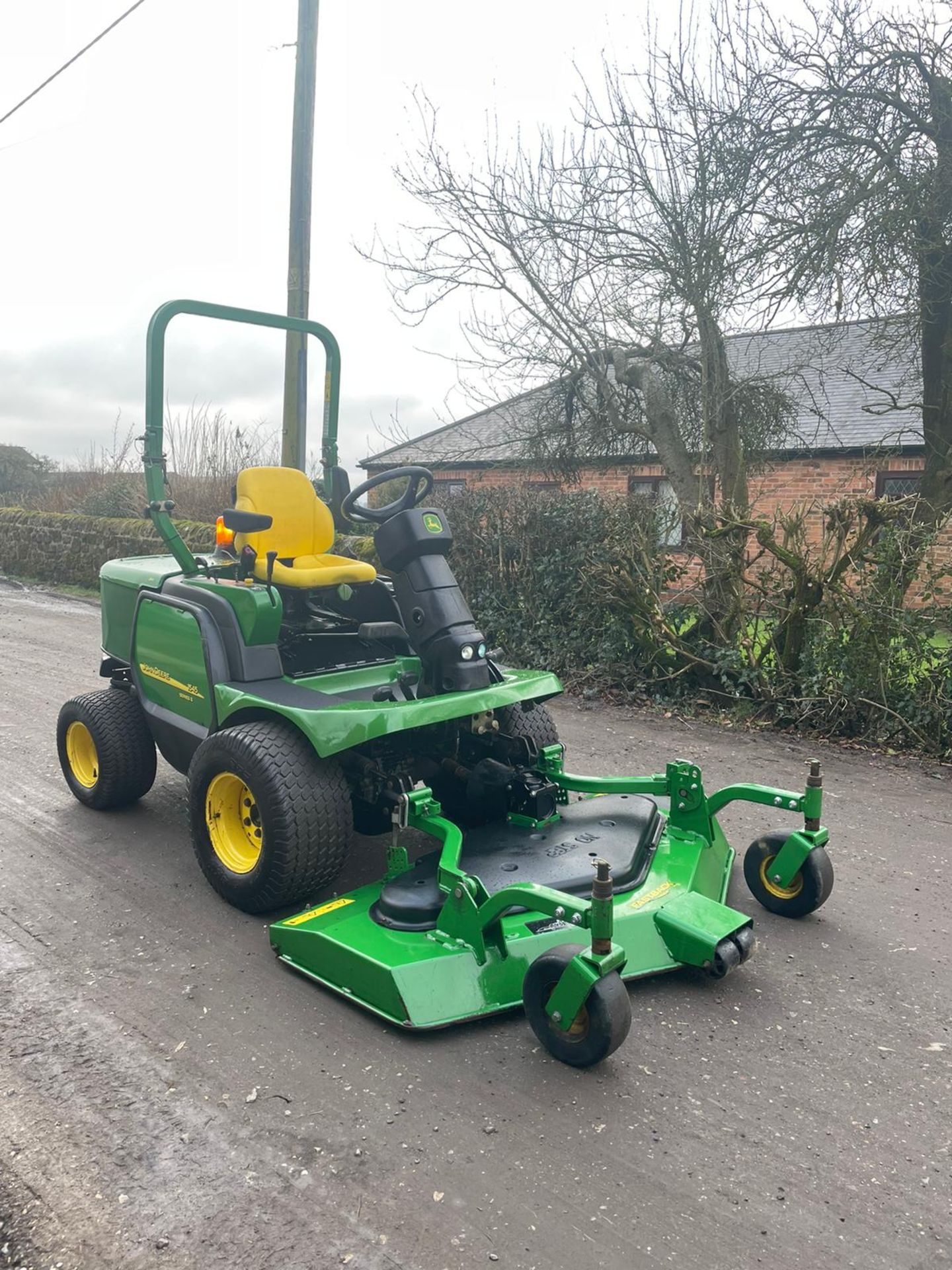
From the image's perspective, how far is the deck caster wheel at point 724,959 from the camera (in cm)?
306

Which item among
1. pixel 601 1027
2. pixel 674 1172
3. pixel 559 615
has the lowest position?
pixel 674 1172

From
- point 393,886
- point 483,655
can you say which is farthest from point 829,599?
point 393,886

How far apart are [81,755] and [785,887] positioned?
3470mm

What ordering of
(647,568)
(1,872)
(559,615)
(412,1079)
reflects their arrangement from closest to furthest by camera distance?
(412,1079), (1,872), (647,568), (559,615)

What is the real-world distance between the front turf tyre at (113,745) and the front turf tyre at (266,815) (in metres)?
1.04

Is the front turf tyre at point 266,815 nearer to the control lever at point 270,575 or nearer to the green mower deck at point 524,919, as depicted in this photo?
the green mower deck at point 524,919

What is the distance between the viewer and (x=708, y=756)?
6219 millimetres

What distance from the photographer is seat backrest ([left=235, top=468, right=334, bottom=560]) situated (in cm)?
439

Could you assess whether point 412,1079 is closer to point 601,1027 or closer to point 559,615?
point 601,1027

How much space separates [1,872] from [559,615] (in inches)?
200

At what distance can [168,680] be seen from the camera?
4332 mm

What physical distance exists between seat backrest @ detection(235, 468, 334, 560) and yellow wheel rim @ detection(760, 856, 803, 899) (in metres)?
2.39

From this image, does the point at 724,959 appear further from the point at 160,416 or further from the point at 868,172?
the point at 868,172

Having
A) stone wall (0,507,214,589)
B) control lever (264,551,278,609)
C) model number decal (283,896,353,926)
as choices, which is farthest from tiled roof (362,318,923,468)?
model number decal (283,896,353,926)
